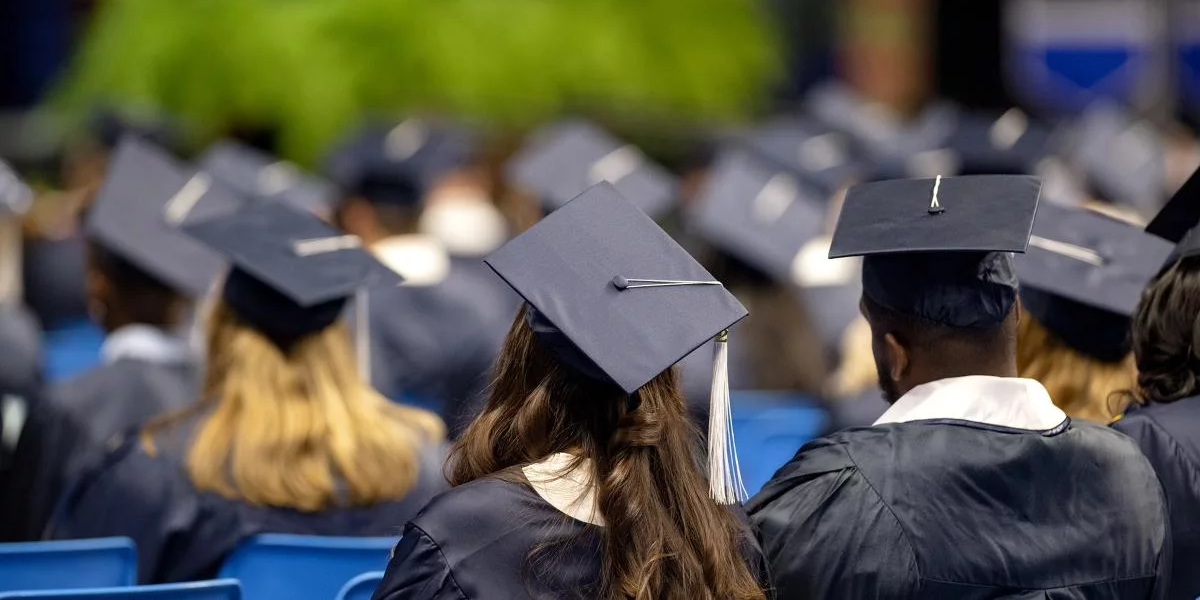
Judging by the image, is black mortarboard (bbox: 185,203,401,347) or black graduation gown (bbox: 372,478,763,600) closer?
black graduation gown (bbox: 372,478,763,600)

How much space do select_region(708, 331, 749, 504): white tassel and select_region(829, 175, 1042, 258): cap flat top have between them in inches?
15.5

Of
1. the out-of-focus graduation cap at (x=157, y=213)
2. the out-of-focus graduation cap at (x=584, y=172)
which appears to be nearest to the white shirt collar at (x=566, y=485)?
the out-of-focus graduation cap at (x=157, y=213)

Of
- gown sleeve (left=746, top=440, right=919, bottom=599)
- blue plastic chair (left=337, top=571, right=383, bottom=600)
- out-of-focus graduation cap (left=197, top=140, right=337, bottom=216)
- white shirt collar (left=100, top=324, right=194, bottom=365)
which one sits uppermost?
gown sleeve (left=746, top=440, right=919, bottom=599)

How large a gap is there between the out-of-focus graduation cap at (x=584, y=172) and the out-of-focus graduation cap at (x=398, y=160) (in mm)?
422

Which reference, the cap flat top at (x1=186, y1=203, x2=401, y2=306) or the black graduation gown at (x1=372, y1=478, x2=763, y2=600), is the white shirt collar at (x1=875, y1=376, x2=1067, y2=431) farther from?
the cap flat top at (x1=186, y1=203, x2=401, y2=306)

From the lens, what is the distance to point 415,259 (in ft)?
20.9

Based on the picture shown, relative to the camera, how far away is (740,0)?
16.3 meters

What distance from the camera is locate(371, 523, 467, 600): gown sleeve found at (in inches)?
87.0

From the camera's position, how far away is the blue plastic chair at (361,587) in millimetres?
2951

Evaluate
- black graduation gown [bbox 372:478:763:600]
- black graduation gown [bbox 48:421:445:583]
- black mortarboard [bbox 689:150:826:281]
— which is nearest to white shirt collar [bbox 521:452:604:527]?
black graduation gown [bbox 372:478:763:600]

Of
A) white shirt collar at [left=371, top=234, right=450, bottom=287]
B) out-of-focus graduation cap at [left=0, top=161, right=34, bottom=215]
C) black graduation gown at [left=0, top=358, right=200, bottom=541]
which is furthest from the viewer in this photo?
white shirt collar at [left=371, top=234, right=450, bottom=287]

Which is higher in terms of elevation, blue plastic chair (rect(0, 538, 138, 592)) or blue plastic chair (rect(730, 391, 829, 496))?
blue plastic chair (rect(0, 538, 138, 592))

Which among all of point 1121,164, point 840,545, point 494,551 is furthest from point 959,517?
point 1121,164

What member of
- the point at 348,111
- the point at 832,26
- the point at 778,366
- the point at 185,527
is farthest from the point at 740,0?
the point at 185,527
